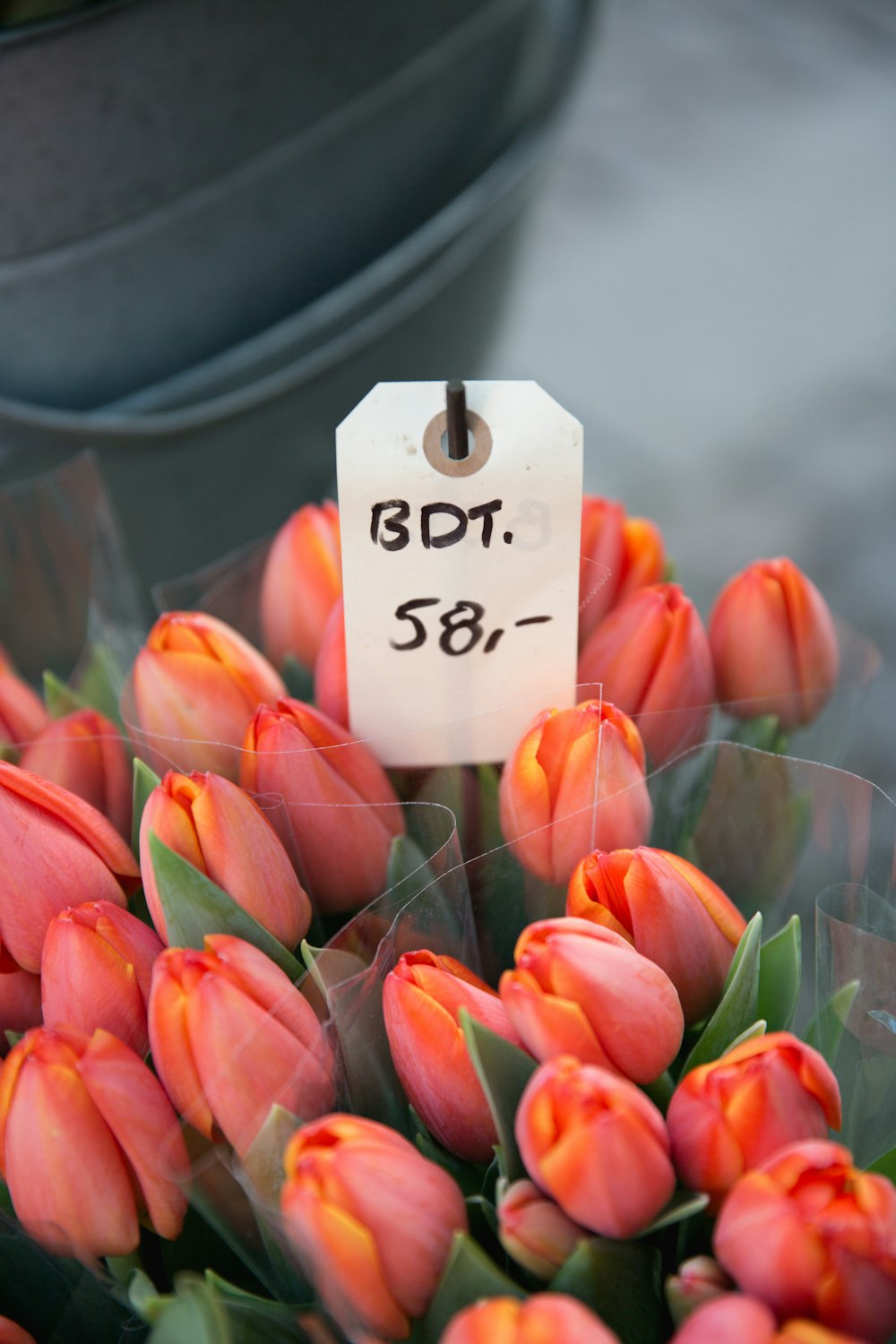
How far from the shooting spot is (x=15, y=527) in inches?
26.7

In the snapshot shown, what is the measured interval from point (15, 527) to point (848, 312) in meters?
1.20

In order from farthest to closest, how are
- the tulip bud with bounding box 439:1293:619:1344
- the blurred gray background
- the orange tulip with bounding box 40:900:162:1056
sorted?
the blurred gray background → the orange tulip with bounding box 40:900:162:1056 → the tulip bud with bounding box 439:1293:619:1344

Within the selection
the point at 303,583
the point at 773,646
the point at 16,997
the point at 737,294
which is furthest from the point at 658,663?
the point at 737,294

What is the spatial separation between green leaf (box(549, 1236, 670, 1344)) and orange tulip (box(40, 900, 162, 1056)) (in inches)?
5.7

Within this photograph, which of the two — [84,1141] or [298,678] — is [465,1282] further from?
[298,678]

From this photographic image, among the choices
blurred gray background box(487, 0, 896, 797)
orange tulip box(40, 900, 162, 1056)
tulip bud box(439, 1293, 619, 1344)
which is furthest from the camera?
blurred gray background box(487, 0, 896, 797)

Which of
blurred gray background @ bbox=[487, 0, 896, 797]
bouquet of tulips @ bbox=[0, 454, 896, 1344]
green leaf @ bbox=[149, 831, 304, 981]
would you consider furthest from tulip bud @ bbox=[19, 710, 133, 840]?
blurred gray background @ bbox=[487, 0, 896, 797]

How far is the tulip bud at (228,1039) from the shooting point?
348 millimetres

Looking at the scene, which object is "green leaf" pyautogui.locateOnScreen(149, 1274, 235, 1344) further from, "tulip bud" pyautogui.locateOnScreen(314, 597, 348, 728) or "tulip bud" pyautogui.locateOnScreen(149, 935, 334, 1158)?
"tulip bud" pyautogui.locateOnScreen(314, 597, 348, 728)

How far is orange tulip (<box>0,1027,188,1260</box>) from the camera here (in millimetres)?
347

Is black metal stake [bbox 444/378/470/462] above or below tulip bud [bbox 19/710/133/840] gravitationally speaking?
above

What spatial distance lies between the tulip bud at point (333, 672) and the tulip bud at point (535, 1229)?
0.72 ft

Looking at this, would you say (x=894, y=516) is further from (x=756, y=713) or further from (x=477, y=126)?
(x=756, y=713)

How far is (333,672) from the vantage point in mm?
513
